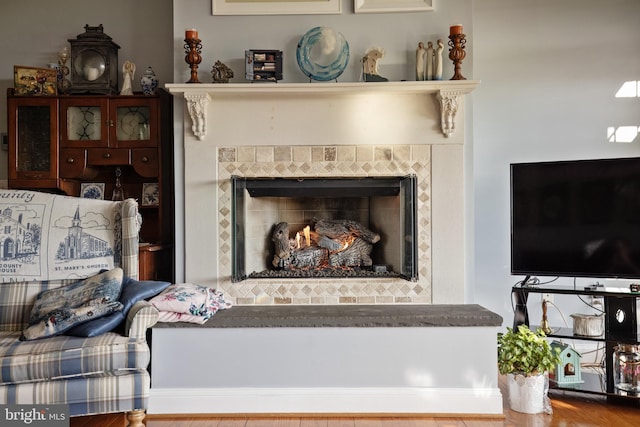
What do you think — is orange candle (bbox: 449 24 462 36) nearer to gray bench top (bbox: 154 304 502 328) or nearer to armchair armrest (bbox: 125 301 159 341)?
gray bench top (bbox: 154 304 502 328)

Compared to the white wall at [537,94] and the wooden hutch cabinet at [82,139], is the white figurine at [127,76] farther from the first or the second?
the white wall at [537,94]

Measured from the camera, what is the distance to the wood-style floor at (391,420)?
232cm

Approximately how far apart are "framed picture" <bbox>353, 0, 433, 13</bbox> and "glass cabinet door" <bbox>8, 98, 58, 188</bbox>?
1947 millimetres

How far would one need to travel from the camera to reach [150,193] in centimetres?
332

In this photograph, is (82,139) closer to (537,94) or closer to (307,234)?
(307,234)

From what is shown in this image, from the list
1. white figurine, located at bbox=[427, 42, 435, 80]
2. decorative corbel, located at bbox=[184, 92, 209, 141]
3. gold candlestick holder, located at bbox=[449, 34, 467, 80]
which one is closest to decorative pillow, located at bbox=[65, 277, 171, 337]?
decorative corbel, located at bbox=[184, 92, 209, 141]

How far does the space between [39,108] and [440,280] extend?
2.62 meters

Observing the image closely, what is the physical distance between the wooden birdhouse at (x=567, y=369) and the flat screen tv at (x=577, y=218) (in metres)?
0.42

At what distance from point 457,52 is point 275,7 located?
1.07m

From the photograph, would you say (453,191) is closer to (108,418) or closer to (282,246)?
(282,246)

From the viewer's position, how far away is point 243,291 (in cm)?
291

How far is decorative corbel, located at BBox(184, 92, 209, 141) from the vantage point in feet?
9.27

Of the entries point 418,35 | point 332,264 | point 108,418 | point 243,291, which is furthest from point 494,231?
point 108,418

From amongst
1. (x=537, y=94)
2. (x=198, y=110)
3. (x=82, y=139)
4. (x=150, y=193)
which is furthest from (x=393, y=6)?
(x=82, y=139)
